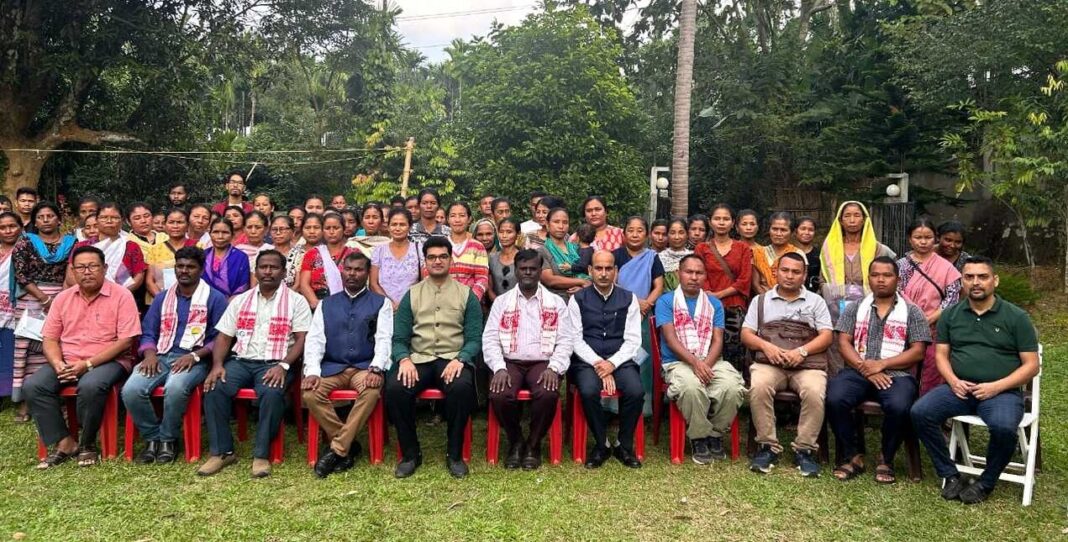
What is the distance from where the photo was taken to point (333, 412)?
15.5 feet

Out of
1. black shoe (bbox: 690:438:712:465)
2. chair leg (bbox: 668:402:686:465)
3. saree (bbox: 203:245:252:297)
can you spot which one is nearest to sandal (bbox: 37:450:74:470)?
saree (bbox: 203:245:252:297)

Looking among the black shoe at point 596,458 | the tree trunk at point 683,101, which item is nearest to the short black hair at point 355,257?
the black shoe at point 596,458

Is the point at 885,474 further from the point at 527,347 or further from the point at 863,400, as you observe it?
the point at 527,347

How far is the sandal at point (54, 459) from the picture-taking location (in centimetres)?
469

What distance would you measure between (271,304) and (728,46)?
1679cm

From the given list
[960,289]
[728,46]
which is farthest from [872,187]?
[960,289]

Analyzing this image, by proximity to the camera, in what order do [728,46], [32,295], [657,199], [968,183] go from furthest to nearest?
[728,46]
[657,199]
[968,183]
[32,295]

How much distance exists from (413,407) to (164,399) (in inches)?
65.0

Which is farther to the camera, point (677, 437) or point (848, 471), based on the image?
point (677, 437)

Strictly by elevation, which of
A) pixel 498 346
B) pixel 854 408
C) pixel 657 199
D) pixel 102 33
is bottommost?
pixel 854 408

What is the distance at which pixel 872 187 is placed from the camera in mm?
15836

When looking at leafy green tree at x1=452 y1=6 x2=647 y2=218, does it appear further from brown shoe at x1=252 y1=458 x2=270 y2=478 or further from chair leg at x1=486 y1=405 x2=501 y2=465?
brown shoe at x1=252 y1=458 x2=270 y2=478

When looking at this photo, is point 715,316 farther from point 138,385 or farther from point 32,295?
point 32,295

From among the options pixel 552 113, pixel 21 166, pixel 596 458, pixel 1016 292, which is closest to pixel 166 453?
pixel 596 458
